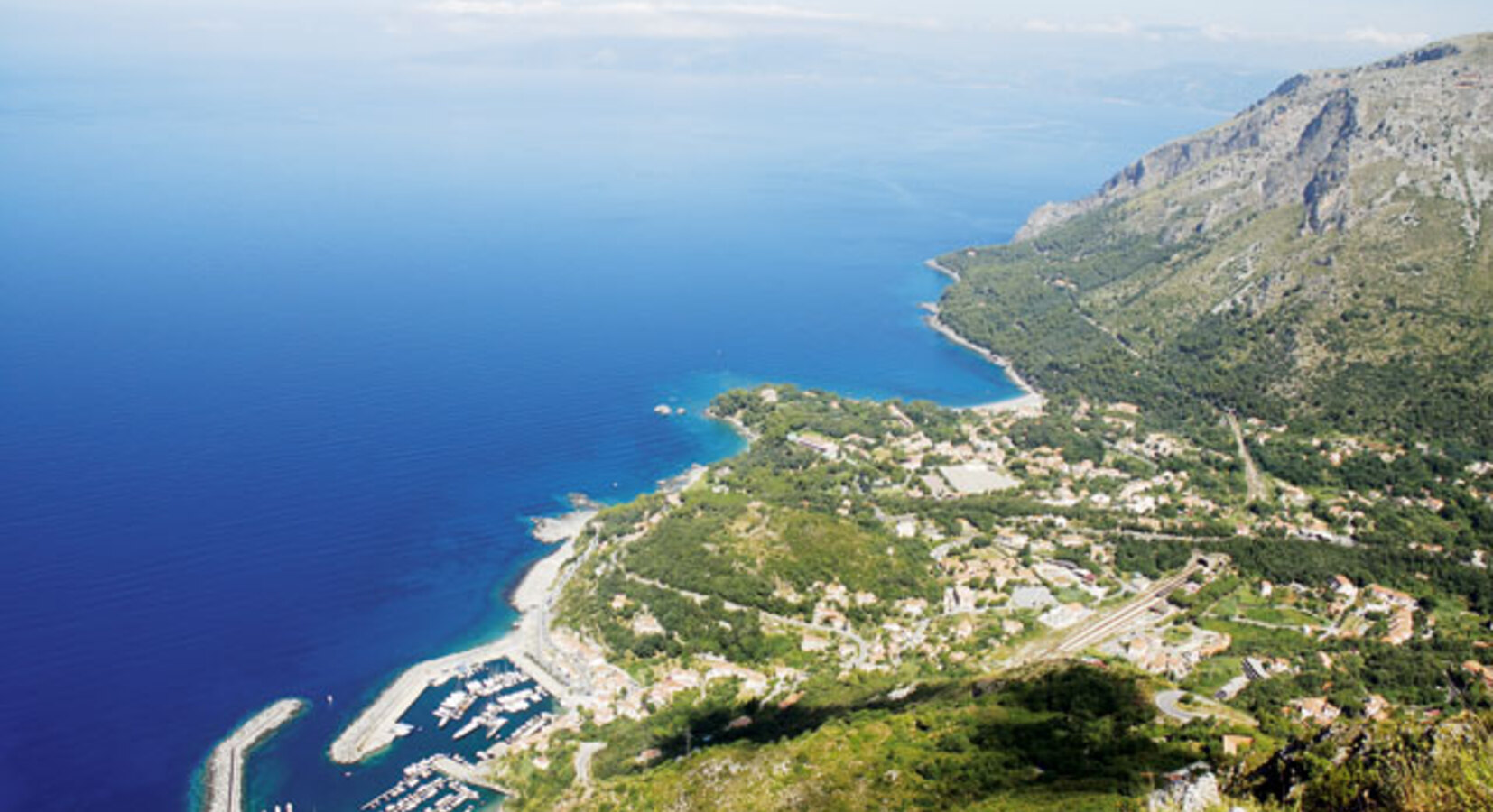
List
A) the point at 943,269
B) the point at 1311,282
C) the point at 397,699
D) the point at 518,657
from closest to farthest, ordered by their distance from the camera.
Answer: the point at 397,699
the point at 518,657
the point at 1311,282
the point at 943,269

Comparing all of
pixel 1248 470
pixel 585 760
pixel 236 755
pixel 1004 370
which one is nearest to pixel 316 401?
pixel 236 755

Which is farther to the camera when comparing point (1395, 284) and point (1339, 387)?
point (1395, 284)

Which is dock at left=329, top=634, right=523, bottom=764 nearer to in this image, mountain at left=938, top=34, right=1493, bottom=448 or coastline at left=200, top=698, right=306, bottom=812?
coastline at left=200, top=698, right=306, bottom=812

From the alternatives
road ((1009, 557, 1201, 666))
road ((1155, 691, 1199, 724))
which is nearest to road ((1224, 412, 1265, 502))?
road ((1009, 557, 1201, 666))

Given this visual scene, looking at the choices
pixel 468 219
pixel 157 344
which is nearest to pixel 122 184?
pixel 468 219

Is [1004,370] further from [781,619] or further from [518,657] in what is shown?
[518,657]

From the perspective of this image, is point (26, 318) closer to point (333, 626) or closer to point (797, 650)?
point (333, 626)

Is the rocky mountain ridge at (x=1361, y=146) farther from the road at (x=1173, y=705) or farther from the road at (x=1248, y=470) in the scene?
the road at (x=1173, y=705)
